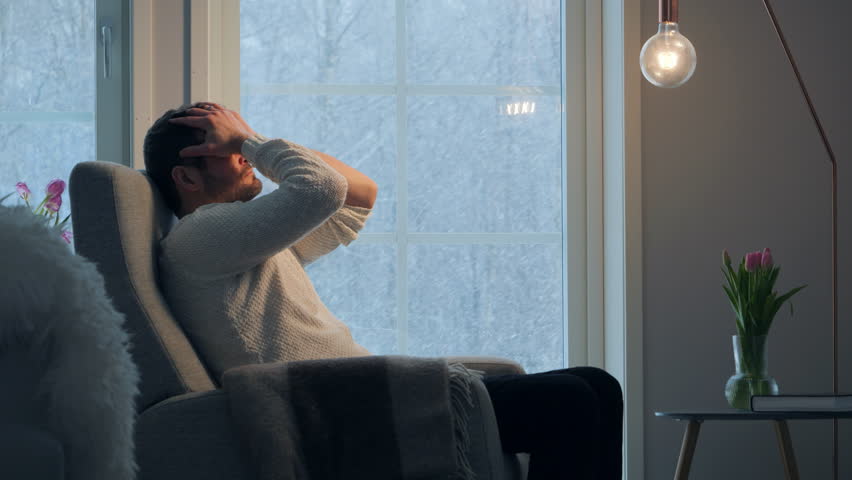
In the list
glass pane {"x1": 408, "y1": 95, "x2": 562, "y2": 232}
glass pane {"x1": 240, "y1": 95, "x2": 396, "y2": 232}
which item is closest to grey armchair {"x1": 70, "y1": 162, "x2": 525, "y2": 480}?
glass pane {"x1": 240, "y1": 95, "x2": 396, "y2": 232}

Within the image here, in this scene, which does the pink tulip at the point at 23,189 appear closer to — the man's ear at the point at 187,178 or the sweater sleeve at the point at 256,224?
the man's ear at the point at 187,178

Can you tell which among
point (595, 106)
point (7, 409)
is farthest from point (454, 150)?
point (7, 409)

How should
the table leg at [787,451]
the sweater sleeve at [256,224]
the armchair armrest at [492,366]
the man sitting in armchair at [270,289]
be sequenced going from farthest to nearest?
the table leg at [787,451] → the armchair armrest at [492,366] → the sweater sleeve at [256,224] → the man sitting in armchair at [270,289]

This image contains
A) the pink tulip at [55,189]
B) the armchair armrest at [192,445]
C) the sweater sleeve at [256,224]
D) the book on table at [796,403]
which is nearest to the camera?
the armchair armrest at [192,445]

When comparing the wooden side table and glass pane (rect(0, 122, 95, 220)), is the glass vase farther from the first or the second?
glass pane (rect(0, 122, 95, 220))

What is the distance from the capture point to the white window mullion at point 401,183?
3.12 metres

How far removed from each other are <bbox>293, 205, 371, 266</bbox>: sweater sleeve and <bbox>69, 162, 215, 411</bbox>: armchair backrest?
0.48 meters

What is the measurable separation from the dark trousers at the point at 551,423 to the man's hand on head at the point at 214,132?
2.36 ft

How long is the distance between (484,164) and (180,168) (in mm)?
1551

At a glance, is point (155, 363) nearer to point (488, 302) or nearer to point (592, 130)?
point (488, 302)

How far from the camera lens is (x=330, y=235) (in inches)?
79.7

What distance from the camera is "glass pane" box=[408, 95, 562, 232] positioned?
3135 mm

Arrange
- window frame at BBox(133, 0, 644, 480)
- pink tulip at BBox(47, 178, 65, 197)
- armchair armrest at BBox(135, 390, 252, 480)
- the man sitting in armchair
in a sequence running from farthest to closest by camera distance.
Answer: window frame at BBox(133, 0, 644, 480)
pink tulip at BBox(47, 178, 65, 197)
the man sitting in armchair
armchair armrest at BBox(135, 390, 252, 480)

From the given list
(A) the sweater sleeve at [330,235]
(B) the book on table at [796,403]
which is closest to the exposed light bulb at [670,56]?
(B) the book on table at [796,403]
